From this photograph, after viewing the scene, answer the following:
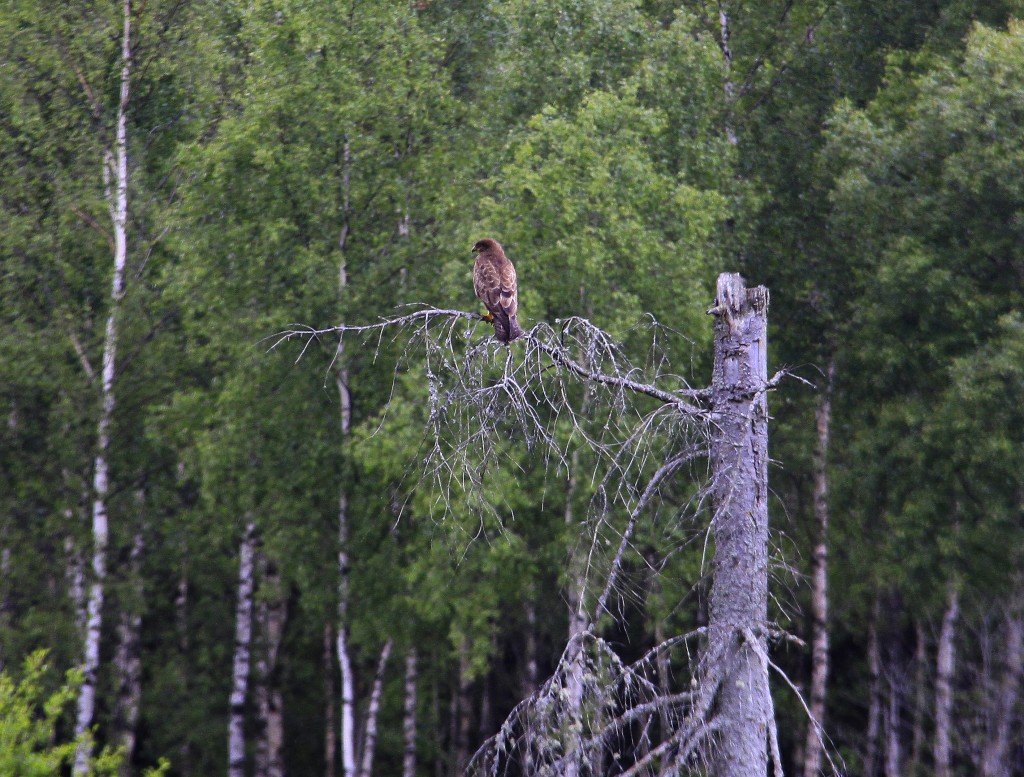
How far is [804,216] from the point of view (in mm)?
21016

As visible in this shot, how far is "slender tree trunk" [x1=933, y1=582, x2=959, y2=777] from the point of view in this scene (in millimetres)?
17469

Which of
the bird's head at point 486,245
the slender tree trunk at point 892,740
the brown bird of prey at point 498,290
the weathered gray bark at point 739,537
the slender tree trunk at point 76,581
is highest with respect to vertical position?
the bird's head at point 486,245

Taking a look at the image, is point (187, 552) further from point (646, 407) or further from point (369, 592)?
point (646, 407)

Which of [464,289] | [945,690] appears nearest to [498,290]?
[464,289]

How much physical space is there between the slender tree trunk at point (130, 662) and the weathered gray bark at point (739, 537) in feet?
48.1

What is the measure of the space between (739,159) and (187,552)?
38.9 feet

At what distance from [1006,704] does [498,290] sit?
410 inches

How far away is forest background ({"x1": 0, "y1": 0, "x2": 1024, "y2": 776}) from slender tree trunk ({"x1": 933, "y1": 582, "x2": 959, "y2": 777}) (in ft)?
0.21

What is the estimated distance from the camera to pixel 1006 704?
51.4 feet

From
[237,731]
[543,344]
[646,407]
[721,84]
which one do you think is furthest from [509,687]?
[543,344]

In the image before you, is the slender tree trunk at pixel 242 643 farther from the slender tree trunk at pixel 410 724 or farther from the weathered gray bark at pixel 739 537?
the weathered gray bark at pixel 739 537

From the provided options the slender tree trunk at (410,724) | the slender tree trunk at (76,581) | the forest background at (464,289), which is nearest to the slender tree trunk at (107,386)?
the forest background at (464,289)

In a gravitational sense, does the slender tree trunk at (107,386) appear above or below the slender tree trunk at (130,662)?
above

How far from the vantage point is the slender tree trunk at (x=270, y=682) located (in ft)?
65.6
